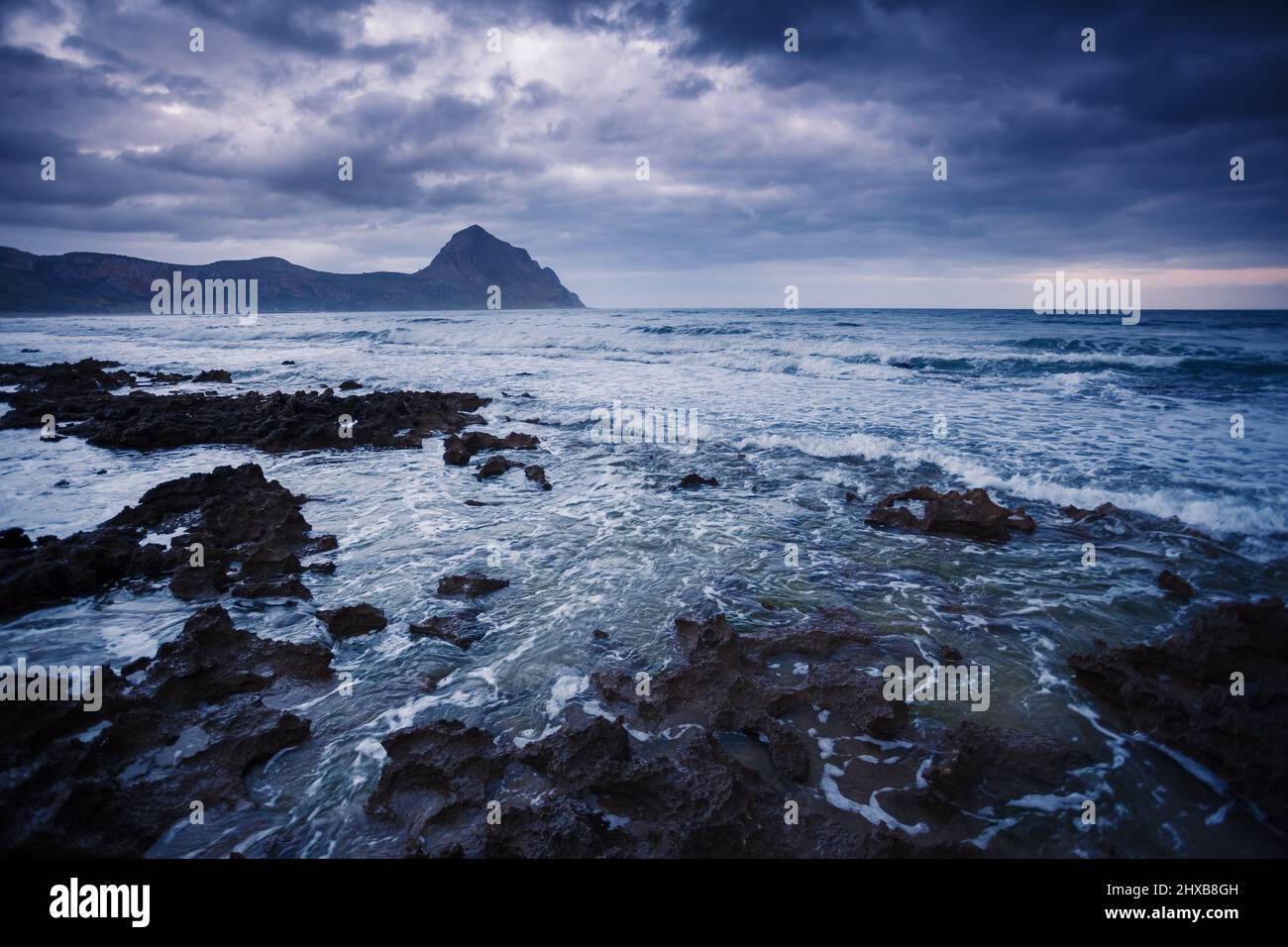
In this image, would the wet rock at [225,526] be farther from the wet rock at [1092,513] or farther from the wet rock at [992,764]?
the wet rock at [1092,513]

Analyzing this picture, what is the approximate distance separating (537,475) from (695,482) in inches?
120

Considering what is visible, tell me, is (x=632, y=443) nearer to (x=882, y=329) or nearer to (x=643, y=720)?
(x=643, y=720)

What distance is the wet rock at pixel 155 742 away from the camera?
321 centimetres

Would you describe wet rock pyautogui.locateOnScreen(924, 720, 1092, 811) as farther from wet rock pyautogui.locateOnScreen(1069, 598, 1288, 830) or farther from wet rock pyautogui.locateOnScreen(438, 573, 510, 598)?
wet rock pyautogui.locateOnScreen(438, 573, 510, 598)

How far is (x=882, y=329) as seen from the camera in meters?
48.5

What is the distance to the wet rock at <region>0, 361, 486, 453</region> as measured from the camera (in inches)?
526

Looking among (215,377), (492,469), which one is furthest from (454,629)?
(215,377)

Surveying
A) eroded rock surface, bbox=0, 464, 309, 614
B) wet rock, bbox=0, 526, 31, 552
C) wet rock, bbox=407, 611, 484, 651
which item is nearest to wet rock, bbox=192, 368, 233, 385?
eroded rock surface, bbox=0, 464, 309, 614

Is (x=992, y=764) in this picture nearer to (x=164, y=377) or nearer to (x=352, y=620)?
(x=352, y=620)

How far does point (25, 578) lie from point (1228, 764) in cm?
1052

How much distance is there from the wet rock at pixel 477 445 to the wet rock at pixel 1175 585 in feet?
37.0

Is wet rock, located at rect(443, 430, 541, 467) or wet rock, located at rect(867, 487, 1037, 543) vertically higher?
wet rock, located at rect(443, 430, 541, 467)

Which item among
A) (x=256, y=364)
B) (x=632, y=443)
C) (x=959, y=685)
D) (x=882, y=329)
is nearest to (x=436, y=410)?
(x=632, y=443)

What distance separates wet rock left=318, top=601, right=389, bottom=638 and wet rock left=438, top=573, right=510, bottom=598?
817 mm
